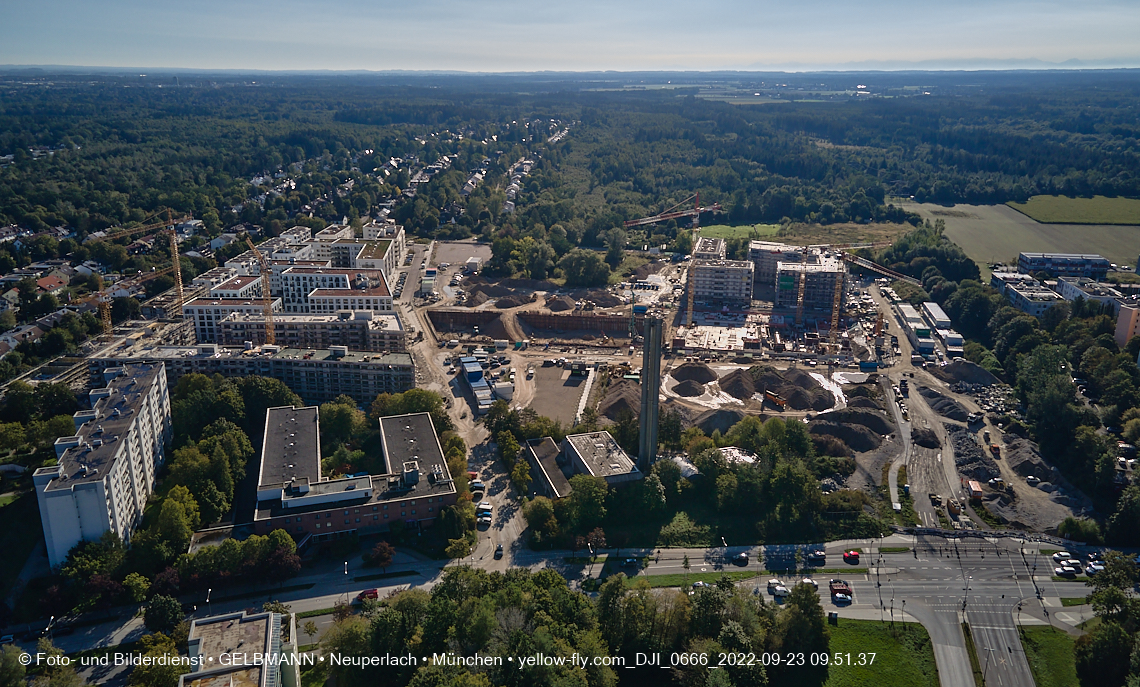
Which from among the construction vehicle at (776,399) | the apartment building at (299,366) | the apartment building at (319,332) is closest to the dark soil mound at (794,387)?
the construction vehicle at (776,399)

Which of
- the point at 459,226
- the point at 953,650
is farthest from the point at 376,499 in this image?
the point at 459,226

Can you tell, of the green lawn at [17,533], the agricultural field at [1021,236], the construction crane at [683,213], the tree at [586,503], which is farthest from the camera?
the construction crane at [683,213]

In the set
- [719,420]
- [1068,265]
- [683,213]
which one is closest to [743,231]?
[683,213]

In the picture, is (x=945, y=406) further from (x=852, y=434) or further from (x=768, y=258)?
(x=768, y=258)

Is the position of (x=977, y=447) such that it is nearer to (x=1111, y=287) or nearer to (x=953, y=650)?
(x=953, y=650)

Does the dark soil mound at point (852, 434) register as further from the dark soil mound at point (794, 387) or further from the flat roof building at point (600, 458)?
the flat roof building at point (600, 458)

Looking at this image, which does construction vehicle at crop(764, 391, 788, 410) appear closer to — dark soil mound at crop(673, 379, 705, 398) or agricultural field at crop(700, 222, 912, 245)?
dark soil mound at crop(673, 379, 705, 398)
